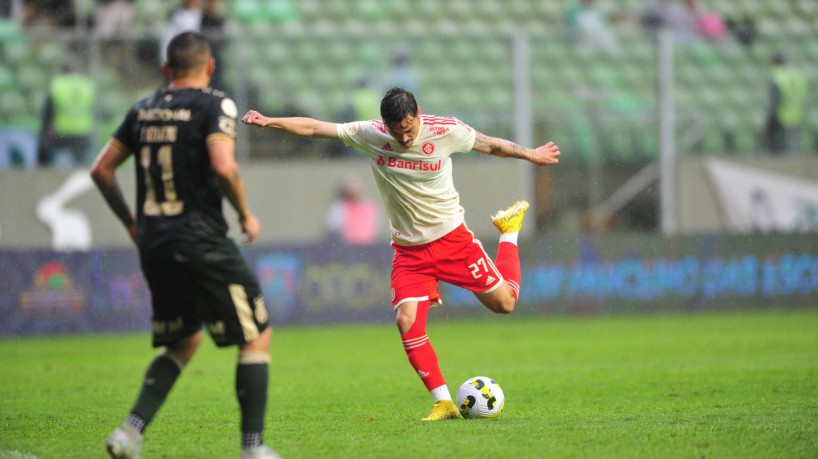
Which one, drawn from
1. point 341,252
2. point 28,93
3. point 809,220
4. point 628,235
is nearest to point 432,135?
point 341,252

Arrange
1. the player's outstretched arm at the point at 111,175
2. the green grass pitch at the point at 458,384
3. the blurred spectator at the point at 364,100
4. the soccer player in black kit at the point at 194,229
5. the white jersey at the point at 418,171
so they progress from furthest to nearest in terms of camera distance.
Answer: the blurred spectator at the point at 364,100
the white jersey at the point at 418,171
the green grass pitch at the point at 458,384
the player's outstretched arm at the point at 111,175
the soccer player in black kit at the point at 194,229

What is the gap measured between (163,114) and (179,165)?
260 millimetres

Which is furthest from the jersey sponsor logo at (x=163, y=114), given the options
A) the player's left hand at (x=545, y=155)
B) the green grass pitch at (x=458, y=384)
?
the player's left hand at (x=545, y=155)

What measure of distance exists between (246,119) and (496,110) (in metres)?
12.9

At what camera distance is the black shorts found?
573cm

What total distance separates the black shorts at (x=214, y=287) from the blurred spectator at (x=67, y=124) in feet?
43.2

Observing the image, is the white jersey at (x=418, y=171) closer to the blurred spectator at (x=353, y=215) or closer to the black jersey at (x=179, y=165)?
the black jersey at (x=179, y=165)

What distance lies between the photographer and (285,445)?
6484mm

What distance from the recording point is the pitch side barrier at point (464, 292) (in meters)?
16.8

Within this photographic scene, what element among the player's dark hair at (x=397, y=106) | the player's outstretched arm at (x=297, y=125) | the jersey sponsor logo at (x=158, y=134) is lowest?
the jersey sponsor logo at (x=158, y=134)

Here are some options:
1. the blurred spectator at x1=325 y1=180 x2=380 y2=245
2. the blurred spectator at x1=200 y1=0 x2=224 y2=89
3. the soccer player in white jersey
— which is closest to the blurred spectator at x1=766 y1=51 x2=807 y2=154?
the blurred spectator at x1=325 y1=180 x2=380 y2=245

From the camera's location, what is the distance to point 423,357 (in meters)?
7.82

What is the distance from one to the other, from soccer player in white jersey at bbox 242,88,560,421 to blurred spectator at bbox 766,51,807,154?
13.7 m

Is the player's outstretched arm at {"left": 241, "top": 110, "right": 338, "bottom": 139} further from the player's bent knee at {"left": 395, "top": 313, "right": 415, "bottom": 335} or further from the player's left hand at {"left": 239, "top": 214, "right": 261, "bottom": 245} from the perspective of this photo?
the player's left hand at {"left": 239, "top": 214, "right": 261, "bottom": 245}
